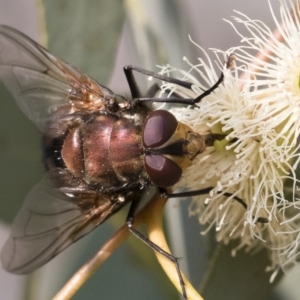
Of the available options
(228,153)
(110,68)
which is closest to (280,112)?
(228,153)

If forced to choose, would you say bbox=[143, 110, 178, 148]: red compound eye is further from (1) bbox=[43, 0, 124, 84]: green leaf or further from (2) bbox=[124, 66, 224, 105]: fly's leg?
(1) bbox=[43, 0, 124, 84]: green leaf

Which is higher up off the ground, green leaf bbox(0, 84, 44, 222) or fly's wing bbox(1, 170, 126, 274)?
green leaf bbox(0, 84, 44, 222)

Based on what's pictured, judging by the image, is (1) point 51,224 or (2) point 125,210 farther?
(2) point 125,210

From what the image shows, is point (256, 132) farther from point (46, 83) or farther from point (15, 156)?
point (15, 156)

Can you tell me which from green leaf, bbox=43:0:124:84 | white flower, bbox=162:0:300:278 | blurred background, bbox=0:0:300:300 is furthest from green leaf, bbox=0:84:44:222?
white flower, bbox=162:0:300:278

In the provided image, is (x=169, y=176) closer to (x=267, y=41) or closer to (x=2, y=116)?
(x=267, y=41)

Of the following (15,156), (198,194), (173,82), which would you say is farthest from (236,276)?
(15,156)
